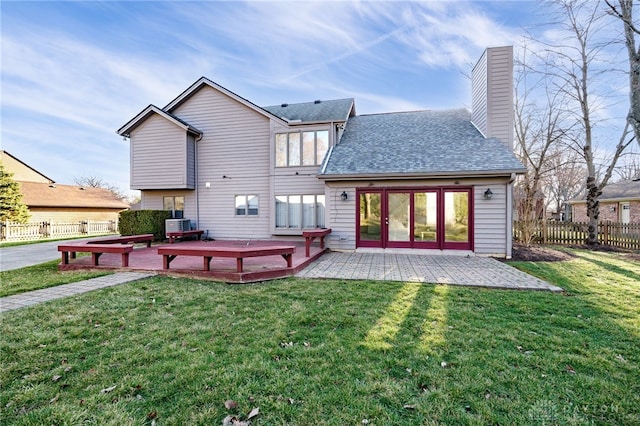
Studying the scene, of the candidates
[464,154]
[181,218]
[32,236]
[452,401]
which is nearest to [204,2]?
[181,218]

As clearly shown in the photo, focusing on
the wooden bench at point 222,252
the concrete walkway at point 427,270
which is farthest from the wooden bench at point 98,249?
the concrete walkway at point 427,270

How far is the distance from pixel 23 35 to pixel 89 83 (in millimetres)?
6406

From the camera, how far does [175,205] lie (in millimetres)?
12969

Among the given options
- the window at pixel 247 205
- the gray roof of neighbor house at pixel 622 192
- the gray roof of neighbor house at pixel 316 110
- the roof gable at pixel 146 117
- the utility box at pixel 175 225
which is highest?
the gray roof of neighbor house at pixel 316 110

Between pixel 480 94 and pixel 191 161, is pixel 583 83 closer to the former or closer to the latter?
pixel 480 94

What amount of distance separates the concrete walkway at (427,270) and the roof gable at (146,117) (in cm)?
835

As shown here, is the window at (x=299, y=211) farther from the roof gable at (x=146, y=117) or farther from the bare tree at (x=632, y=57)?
the bare tree at (x=632, y=57)

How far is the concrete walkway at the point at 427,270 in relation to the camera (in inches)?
224

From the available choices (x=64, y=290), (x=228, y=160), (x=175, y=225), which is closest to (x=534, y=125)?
(x=228, y=160)

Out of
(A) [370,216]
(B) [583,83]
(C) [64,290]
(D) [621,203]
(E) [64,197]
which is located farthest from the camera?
(E) [64,197]

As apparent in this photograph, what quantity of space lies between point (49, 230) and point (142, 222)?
11.2 metres

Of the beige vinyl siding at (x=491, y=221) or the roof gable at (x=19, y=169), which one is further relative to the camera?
the roof gable at (x=19, y=169)

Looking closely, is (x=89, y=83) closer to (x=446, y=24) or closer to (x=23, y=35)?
(x=23, y=35)

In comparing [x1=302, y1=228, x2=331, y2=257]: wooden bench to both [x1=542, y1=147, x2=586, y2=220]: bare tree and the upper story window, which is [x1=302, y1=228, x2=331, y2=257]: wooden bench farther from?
[x1=542, y1=147, x2=586, y2=220]: bare tree
